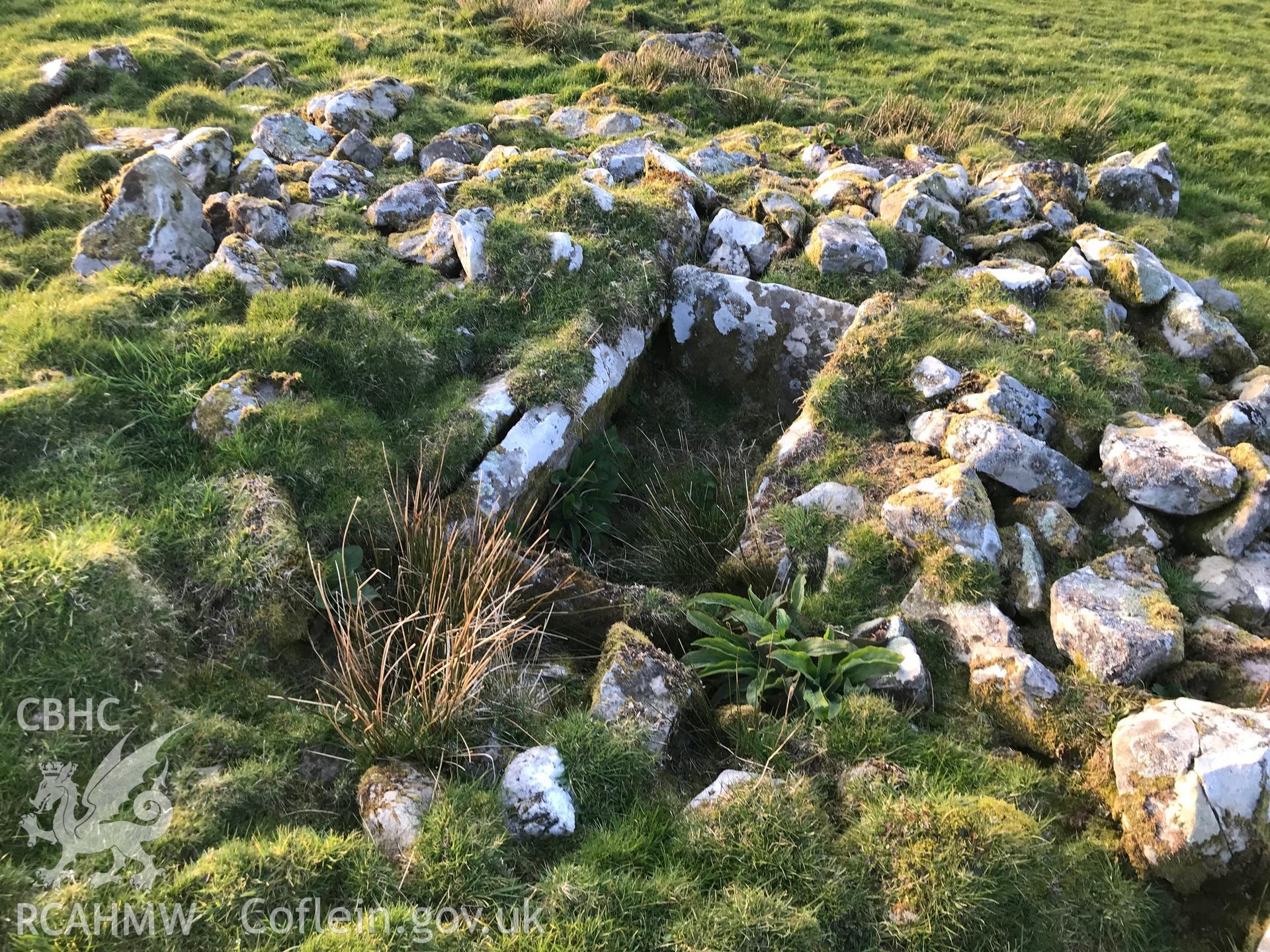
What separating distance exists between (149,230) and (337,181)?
2206 millimetres

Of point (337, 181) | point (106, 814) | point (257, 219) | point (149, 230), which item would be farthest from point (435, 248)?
point (106, 814)

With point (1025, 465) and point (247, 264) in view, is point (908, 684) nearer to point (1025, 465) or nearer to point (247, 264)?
point (1025, 465)

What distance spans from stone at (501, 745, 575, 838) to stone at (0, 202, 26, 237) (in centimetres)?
650

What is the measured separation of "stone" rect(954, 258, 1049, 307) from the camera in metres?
7.17

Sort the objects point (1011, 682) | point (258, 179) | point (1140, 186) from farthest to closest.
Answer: point (1140, 186), point (258, 179), point (1011, 682)

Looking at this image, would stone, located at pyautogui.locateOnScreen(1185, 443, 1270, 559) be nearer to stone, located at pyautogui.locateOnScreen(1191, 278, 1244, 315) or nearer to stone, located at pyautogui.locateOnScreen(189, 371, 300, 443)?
stone, located at pyautogui.locateOnScreen(1191, 278, 1244, 315)

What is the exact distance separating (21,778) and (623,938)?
276 centimetres

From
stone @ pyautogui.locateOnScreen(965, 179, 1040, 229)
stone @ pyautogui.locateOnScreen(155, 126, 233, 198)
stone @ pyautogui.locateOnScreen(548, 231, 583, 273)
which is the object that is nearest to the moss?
Answer: stone @ pyautogui.locateOnScreen(155, 126, 233, 198)

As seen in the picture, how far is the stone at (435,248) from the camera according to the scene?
686cm

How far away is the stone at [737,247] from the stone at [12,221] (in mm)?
6224

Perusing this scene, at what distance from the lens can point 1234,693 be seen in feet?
13.6

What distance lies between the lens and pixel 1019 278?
7266 mm

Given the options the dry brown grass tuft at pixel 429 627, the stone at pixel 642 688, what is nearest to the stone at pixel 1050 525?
the stone at pixel 642 688

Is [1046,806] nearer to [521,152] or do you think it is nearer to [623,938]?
[623,938]
